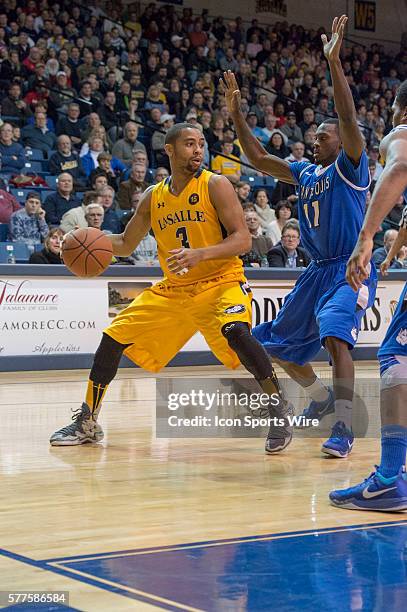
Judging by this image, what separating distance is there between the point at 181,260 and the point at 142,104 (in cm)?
1334

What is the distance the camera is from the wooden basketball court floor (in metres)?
3.21

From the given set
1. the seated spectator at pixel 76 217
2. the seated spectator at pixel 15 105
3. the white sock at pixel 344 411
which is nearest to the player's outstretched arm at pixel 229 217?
the white sock at pixel 344 411

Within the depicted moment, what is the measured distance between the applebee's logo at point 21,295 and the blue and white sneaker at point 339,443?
20.6 ft

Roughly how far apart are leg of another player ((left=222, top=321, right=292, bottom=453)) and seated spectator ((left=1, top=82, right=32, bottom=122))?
10.6m

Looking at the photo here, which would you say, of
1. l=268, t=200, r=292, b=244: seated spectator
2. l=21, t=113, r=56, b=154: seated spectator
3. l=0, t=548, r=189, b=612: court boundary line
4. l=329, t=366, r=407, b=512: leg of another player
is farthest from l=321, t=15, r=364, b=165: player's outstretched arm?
l=21, t=113, r=56, b=154: seated spectator

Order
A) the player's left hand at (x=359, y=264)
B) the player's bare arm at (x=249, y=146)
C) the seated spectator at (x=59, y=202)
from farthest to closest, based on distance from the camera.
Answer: the seated spectator at (x=59, y=202) < the player's bare arm at (x=249, y=146) < the player's left hand at (x=359, y=264)

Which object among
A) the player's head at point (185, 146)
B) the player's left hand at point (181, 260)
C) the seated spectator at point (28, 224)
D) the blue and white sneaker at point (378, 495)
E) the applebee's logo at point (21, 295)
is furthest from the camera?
the seated spectator at point (28, 224)

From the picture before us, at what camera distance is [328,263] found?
6.64 m

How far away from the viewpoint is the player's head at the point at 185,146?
21.5 feet

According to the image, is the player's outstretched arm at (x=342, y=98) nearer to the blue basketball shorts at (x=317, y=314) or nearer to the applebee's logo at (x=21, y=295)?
the blue basketball shorts at (x=317, y=314)

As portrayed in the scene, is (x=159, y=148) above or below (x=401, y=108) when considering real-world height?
above

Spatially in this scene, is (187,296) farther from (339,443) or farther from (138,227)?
(339,443)

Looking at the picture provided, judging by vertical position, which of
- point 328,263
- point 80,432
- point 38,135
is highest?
point 38,135
